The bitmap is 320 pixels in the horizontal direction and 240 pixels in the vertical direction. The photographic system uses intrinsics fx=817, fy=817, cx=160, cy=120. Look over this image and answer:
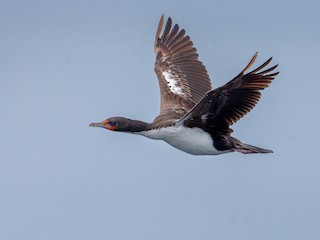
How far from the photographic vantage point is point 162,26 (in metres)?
28.5

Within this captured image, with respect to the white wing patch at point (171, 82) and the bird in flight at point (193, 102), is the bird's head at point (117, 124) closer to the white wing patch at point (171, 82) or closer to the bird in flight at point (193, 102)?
the bird in flight at point (193, 102)

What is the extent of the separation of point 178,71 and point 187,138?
5096 mm

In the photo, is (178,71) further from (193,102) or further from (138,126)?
(138,126)

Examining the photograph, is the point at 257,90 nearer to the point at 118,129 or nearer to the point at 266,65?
the point at 266,65

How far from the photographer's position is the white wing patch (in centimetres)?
Result: 2606

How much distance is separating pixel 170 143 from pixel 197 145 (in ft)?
2.61

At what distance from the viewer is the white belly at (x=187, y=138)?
22219 mm

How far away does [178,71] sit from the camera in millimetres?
26922

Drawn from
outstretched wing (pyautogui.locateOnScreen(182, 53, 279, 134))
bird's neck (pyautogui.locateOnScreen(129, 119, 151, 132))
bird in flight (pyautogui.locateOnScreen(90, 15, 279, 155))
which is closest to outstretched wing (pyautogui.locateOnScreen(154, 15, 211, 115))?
bird in flight (pyautogui.locateOnScreen(90, 15, 279, 155))

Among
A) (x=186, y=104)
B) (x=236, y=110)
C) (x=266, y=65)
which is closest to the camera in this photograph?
(x=266, y=65)

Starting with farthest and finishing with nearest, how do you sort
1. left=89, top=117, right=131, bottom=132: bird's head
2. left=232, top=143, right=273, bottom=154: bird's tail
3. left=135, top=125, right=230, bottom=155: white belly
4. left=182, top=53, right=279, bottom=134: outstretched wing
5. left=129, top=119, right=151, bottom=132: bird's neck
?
left=89, top=117, right=131, bottom=132: bird's head < left=129, top=119, right=151, bottom=132: bird's neck < left=232, top=143, right=273, bottom=154: bird's tail < left=135, top=125, right=230, bottom=155: white belly < left=182, top=53, right=279, bottom=134: outstretched wing

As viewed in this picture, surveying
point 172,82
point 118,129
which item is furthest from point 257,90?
point 172,82

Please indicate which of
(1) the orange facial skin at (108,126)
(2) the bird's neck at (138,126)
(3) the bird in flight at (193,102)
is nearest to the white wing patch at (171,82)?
(3) the bird in flight at (193,102)

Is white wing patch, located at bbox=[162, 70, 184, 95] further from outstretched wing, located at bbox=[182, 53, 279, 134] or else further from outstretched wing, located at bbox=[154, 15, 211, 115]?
outstretched wing, located at bbox=[182, 53, 279, 134]
